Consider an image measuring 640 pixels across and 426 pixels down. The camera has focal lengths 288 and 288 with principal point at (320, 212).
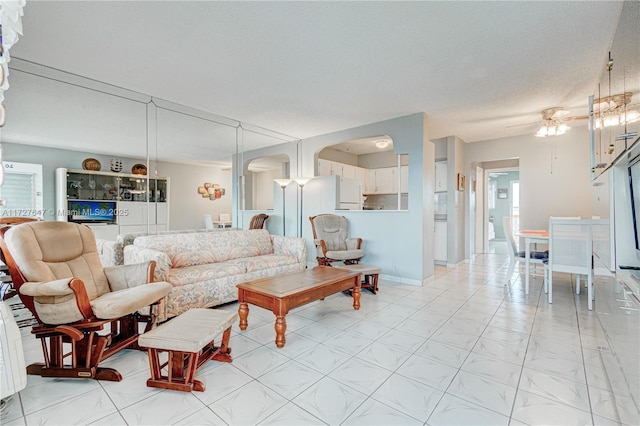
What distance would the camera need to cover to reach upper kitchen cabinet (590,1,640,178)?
5.19 feet

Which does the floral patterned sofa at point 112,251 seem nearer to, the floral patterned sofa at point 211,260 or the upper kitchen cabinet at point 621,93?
the floral patterned sofa at point 211,260

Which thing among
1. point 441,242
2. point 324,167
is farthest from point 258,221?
point 441,242

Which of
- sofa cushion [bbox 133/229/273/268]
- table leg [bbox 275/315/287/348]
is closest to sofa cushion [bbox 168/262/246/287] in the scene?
sofa cushion [bbox 133/229/273/268]

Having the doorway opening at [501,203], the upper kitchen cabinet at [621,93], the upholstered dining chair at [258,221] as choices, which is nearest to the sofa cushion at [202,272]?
the upholstered dining chair at [258,221]

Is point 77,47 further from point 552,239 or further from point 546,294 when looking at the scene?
point 546,294

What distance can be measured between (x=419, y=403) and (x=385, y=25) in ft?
8.69

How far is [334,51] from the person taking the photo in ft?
8.72

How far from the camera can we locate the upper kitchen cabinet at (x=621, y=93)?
5.19ft

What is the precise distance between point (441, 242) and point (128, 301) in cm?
559

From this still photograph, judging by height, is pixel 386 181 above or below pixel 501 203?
above

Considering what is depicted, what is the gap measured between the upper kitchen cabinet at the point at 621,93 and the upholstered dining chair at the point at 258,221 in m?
4.73

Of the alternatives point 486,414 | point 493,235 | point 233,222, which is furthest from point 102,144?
point 493,235

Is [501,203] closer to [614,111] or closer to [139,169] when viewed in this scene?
[614,111]

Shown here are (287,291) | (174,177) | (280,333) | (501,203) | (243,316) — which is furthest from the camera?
(501,203)
